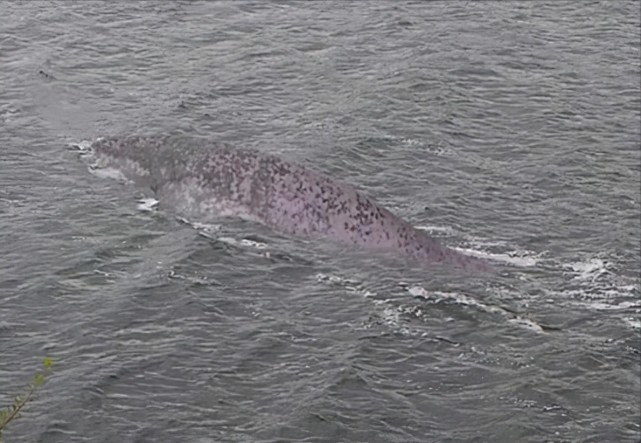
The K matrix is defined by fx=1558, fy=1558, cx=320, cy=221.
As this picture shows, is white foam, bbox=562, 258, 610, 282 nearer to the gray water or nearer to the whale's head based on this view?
the gray water

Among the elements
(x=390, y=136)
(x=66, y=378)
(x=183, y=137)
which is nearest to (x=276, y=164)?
(x=183, y=137)

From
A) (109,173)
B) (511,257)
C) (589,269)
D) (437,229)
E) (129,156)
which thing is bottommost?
(589,269)

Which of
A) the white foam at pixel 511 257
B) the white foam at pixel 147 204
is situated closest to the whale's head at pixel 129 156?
the white foam at pixel 147 204

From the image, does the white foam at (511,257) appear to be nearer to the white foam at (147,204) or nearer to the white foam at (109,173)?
the white foam at (147,204)

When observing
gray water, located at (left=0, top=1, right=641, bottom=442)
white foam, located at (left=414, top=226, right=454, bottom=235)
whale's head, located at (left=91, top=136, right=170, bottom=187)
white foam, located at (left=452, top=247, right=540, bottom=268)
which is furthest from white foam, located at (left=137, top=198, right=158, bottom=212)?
white foam, located at (left=452, top=247, right=540, bottom=268)

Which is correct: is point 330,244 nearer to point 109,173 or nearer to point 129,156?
point 129,156

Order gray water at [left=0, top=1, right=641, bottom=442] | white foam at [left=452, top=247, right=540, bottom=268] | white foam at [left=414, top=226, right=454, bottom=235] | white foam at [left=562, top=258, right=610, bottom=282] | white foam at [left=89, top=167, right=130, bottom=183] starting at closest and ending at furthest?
1. gray water at [left=0, top=1, right=641, bottom=442]
2. white foam at [left=562, top=258, right=610, bottom=282]
3. white foam at [left=452, top=247, right=540, bottom=268]
4. white foam at [left=414, top=226, right=454, bottom=235]
5. white foam at [left=89, top=167, right=130, bottom=183]

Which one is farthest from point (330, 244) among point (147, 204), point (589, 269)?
point (589, 269)
